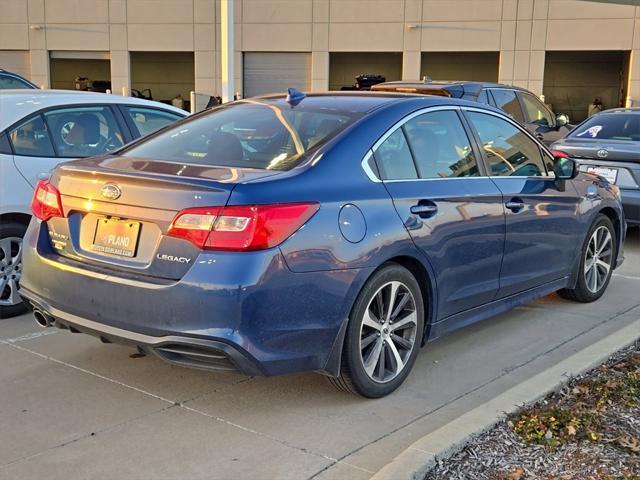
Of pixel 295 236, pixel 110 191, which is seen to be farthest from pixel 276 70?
pixel 295 236

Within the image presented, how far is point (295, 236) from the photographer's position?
348cm

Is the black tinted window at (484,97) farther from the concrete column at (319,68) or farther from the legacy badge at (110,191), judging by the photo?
the concrete column at (319,68)

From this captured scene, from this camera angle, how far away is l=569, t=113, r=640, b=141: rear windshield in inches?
345

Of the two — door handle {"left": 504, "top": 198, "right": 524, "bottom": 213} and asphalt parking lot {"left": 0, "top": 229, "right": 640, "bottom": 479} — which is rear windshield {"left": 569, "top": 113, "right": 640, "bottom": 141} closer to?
asphalt parking lot {"left": 0, "top": 229, "right": 640, "bottom": 479}

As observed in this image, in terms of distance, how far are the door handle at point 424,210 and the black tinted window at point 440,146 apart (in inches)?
8.8

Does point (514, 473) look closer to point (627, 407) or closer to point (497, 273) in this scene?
point (627, 407)

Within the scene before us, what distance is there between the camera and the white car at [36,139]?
5.42 m

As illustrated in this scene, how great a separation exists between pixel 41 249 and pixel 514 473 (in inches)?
106

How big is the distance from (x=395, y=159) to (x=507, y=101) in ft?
23.2

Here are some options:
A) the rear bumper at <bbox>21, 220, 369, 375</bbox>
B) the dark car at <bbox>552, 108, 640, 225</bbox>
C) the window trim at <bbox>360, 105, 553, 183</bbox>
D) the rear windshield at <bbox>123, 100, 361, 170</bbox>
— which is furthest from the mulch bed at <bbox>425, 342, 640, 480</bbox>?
the dark car at <bbox>552, 108, 640, 225</bbox>

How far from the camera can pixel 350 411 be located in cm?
398

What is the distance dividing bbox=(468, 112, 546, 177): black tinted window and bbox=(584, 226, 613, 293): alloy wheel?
108 cm

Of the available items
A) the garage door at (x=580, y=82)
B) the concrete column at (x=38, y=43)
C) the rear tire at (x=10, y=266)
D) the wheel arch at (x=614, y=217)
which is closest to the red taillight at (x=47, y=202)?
the rear tire at (x=10, y=266)

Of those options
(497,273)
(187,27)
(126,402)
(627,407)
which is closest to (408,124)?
(497,273)
